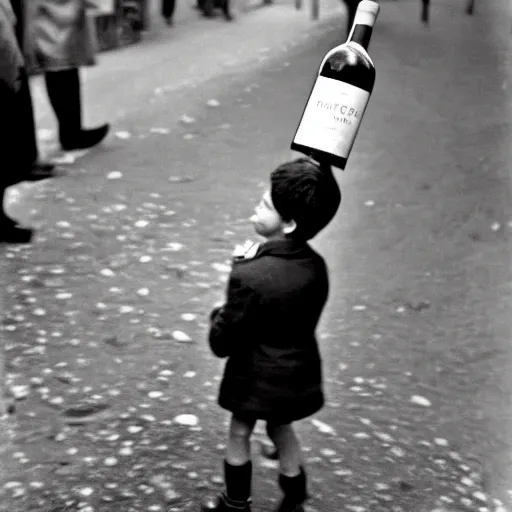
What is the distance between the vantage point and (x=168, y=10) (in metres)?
14.8

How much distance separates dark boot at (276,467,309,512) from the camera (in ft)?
12.0

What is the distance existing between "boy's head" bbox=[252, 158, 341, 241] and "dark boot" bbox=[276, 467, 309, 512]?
2.83ft

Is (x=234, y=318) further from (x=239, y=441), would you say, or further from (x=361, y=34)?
(x=361, y=34)

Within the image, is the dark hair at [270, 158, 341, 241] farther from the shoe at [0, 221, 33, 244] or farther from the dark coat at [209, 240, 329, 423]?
the shoe at [0, 221, 33, 244]

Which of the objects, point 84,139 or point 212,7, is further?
point 212,7

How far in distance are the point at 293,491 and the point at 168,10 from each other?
472 inches

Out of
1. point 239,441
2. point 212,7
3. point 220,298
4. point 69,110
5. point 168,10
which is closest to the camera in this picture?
point 239,441

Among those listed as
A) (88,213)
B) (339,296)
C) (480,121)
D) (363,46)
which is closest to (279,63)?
(480,121)

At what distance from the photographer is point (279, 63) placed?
1229 centimetres

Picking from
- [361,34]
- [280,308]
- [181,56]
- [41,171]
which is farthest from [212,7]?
[280,308]

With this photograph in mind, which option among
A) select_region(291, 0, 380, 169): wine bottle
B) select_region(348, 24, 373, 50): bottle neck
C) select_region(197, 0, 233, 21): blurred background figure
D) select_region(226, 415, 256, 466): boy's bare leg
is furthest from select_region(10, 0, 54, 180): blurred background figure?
select_region(197, 0, 233, 21): blurred background figure

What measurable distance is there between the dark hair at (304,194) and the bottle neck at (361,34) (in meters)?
0.55

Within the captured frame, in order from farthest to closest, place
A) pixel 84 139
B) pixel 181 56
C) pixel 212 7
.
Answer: pixel 212 7 < pixel 181 56 < pixel 84 139

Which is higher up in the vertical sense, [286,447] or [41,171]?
[286,447]
